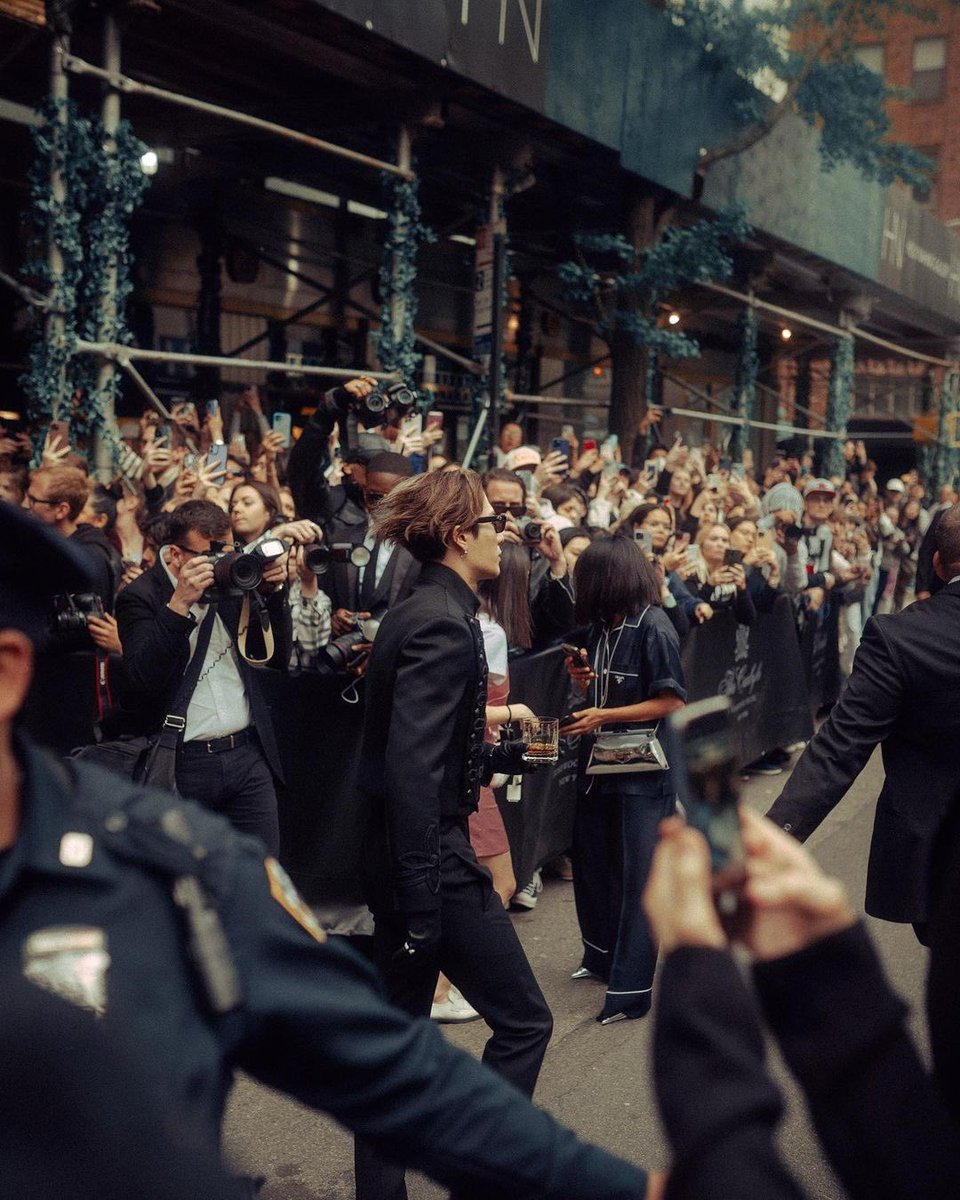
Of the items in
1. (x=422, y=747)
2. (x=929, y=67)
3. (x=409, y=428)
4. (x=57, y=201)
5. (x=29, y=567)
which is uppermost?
(x=929, y=67)

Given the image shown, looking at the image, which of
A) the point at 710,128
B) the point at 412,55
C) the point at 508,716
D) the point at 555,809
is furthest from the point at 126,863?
the point at 710,128

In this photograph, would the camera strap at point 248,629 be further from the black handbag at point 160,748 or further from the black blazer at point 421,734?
the black blazer at point 421,734

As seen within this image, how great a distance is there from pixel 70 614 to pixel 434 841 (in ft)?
6.39

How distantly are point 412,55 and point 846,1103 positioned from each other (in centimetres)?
1133

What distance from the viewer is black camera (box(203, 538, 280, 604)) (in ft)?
14.9

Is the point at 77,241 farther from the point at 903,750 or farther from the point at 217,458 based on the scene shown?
the point at 903,750

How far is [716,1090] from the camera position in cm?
128

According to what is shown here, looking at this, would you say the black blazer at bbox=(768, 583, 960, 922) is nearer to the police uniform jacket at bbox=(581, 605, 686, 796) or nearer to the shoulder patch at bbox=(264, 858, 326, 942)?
the police uniform jacket at bbox=(581, 605, 686, 796)

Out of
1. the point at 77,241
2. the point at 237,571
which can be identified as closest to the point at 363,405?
the point at 237,571

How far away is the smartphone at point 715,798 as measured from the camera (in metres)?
1.32

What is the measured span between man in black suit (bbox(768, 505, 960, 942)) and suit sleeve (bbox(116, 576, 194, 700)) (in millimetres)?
2029

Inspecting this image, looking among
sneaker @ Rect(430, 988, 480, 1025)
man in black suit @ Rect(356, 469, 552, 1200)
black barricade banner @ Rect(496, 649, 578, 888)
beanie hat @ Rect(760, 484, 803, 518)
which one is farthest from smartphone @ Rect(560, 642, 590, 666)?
beanie hat @ Rect(760, 484, 803, 518)

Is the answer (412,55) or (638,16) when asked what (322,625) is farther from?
(638,16)

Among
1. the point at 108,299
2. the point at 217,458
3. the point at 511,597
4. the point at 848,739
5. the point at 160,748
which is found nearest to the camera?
the point at 848,739
